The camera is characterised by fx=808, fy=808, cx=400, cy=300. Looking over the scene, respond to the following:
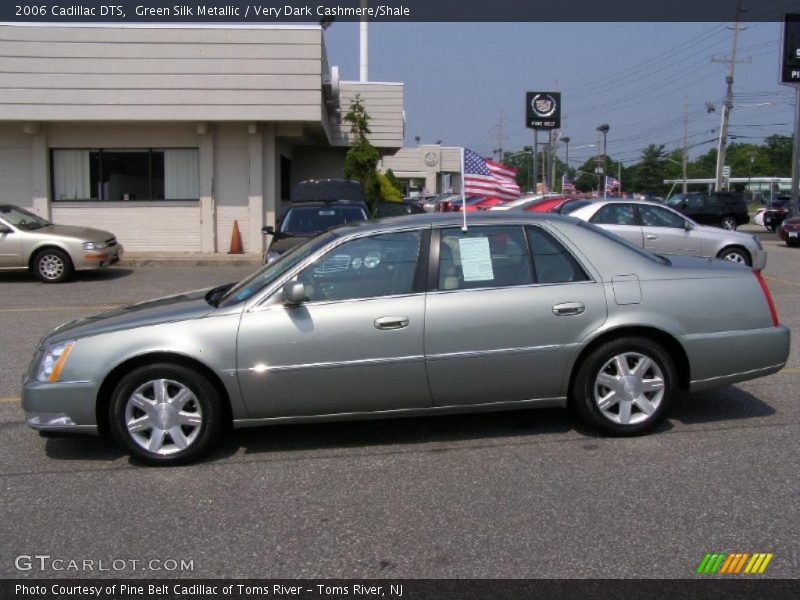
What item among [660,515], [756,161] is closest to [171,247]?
[660,515]

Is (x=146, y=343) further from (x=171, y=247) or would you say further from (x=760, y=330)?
(x=171, y=247)

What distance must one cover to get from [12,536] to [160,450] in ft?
3.60

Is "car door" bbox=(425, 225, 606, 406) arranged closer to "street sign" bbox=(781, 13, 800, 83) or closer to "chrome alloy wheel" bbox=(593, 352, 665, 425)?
"chrome alloy wheel" bbox=(593, 352, 665, 425)

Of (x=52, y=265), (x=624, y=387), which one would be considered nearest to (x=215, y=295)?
(x=624, y=387)

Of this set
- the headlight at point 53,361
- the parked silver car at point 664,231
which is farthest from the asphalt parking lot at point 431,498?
the parked silver car at point 664,231

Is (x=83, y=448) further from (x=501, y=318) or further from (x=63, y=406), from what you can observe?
(x=501, y=318)

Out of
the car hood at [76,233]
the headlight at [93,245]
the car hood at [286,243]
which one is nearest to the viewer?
the car hood at [286,243]

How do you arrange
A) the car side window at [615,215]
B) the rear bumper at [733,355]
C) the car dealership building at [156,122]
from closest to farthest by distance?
1. the rear bumper at [733,355]
2. the car side window at [615,215]
3. the car dealership building at [156,122]

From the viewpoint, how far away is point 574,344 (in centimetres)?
527

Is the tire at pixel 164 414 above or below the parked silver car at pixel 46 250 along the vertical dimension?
below

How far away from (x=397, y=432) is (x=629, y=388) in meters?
1.62

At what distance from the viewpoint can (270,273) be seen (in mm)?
5605

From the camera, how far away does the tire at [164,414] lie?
501 cm

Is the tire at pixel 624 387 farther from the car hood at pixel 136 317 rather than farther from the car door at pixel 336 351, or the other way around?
the car hood at pixel 136 317
